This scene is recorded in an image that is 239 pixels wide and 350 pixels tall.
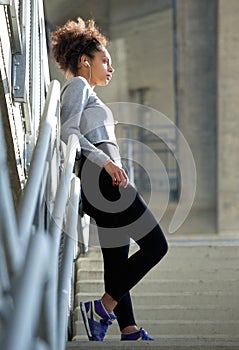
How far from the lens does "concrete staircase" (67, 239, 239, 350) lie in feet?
12.7

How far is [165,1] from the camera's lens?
1413 cm

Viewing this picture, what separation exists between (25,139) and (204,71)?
29.5 ft

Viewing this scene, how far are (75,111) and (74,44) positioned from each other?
35 cm

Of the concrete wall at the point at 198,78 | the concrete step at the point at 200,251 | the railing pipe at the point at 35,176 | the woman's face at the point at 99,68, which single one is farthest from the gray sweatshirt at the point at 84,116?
the concrete wall at the point at 198,78

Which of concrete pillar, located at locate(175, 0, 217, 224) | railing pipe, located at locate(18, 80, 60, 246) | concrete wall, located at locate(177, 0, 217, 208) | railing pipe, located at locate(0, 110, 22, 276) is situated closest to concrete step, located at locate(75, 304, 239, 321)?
railing pipe, located at locate(18, 80, 60, 246)

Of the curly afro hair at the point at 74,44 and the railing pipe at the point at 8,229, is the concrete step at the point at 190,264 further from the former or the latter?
the railing pipe at the point at 8,229

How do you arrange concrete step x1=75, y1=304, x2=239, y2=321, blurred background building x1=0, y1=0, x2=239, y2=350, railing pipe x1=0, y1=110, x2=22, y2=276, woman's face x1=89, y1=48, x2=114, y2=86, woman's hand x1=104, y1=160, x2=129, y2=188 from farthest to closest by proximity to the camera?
concrete step x1=75, y1=304, x2=239, y2=321 → woman's face x1=89, y1=48, x2=114, y2=86 → woman's hand x1=104, y1=160, x2=129, y2=188 → blurred background building x1=0, y1=0, x2=239, y2=350 → railing pipe x1=0, y1=110, x2=22, y2=276

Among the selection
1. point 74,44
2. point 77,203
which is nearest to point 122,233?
point 77,203

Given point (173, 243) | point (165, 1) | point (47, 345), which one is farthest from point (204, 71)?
point (47, 345)

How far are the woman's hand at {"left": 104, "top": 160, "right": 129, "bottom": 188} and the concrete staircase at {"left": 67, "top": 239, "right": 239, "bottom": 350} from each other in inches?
21.2

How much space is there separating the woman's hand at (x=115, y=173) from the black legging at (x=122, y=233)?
0.04 metres

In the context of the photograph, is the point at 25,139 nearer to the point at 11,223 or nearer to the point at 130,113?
the point at 11,223

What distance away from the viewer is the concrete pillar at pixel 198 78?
12.2 meters

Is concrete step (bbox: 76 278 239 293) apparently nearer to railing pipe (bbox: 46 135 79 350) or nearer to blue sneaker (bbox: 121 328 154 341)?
blue sneaker (bbox: 121 328 154 341)
